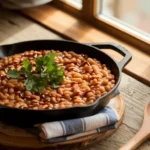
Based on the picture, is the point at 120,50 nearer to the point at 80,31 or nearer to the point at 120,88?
the point at 120,88

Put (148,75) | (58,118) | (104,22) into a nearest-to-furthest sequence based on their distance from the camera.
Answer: (58,118)
(148,75)
(104,22)

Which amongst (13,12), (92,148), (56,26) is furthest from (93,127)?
(13,12)

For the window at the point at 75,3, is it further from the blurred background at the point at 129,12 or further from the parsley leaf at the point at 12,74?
the parsley leaf at the point at 12,74

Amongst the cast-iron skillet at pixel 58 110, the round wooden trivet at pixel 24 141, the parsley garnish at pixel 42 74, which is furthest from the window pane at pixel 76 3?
the round wooden trivet at pixel 24 141

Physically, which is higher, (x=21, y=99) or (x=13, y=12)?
(x=21, y=99)

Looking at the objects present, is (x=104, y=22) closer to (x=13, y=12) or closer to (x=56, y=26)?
(x=56, y=26)

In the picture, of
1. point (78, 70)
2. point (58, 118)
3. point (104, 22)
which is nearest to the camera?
point (58, 118)

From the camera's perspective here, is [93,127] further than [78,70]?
No
